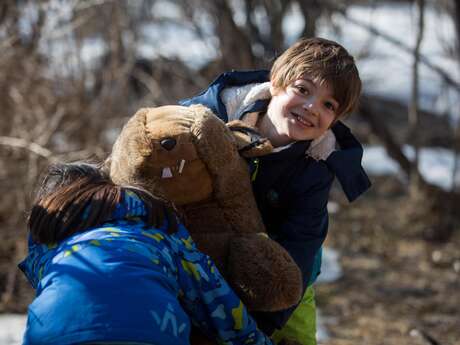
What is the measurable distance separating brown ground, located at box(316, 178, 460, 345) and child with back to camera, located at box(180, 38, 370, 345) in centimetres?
195

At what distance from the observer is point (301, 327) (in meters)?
2.62

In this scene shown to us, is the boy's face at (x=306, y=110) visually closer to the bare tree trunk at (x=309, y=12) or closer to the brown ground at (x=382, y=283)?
the brown ground at (x=382, y=283)

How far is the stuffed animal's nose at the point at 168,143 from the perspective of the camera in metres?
2.04

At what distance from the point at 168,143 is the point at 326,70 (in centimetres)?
62

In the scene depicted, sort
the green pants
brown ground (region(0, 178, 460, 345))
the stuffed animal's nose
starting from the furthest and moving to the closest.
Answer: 1. brown ground (region(0, 178, 460, 345))
2. the green pants
3. the stuffed animal's nose

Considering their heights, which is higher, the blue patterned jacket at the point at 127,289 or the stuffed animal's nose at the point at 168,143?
the stuffed animal's nose at the point at 168,143

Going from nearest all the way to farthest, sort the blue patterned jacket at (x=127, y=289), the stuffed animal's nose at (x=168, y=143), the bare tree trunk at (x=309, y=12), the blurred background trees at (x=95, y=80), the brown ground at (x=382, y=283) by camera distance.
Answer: the blue patterned jacket at (x=127, y=289)
the stuffed animal's nose at (x=168, y=143)
the brown ground at (x=382, y=283)
the blurred background trees at (x=95, y=80)
the bare tree trunk at (x=309, y=12)

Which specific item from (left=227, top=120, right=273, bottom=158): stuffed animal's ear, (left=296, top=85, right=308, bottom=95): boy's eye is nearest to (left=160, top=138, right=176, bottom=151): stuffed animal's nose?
(left=227, top=120, right=273, bottom=158): stuffed animal's ear

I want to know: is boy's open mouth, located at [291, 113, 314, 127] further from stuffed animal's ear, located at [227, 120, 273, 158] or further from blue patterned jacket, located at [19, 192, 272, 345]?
blue patterned jacket, located at [19, 192, 272, 345]

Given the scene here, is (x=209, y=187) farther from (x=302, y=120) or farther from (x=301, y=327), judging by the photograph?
(x=301, y=327)

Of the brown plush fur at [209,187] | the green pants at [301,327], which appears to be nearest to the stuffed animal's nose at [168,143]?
the brown plush fur at [209,187]

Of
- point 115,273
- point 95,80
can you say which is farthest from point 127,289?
point 95,80

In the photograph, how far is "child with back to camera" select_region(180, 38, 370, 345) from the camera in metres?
2.36

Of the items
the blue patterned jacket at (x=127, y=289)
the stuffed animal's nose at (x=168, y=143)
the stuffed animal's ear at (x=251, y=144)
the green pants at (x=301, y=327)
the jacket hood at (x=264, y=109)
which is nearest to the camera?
the blue patterned jacket at (x=127, y=289)
